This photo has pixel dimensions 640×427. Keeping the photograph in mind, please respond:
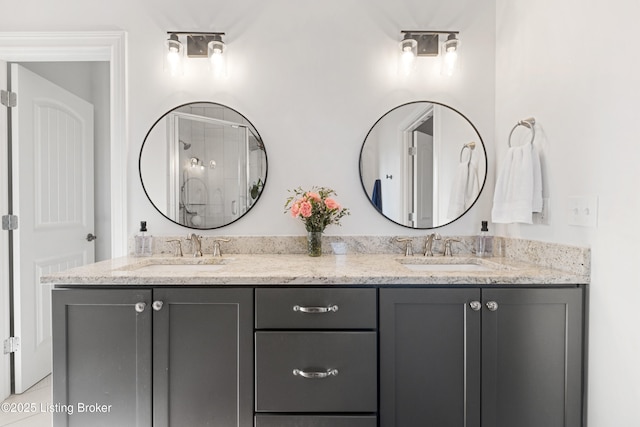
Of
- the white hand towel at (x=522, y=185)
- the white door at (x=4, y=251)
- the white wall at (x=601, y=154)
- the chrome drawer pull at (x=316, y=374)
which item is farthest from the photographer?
the white door at (x=4, y=251)

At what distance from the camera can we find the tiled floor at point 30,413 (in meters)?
1.77

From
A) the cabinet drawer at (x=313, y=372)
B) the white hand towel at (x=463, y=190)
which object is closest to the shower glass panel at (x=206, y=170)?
the cabinet drawer at (x=313, y=372)

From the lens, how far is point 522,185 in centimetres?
146

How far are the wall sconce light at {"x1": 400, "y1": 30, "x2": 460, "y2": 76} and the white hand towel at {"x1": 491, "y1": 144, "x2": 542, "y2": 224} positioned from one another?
2.18 ft

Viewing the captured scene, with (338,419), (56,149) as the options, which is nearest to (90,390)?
(338,419)

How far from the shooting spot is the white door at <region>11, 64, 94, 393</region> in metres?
1.99

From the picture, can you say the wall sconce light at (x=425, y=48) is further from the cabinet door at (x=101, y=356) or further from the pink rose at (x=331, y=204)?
the cabinet door at (x=101, y=356)

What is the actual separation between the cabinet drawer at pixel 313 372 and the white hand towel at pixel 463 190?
1.02 meters

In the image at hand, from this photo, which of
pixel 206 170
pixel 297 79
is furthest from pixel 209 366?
pixel 297 79

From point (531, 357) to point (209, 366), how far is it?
1.23 metres

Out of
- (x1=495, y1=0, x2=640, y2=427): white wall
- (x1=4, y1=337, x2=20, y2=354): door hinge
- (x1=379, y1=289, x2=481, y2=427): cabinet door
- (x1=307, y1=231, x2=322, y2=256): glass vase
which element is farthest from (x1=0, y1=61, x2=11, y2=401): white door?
(x1=495, y1=0, x2=640, y2=427): white wall

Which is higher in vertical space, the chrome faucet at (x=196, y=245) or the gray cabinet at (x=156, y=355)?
the chrome faucet at (x=196, y=245)

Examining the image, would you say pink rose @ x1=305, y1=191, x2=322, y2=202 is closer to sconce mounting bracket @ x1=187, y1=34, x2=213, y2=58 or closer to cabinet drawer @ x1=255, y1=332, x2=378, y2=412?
cabinet drawer @ x1=255, y1=332, x2=378, y2=412

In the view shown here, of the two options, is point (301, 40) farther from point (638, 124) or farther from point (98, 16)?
point (638, 124)
